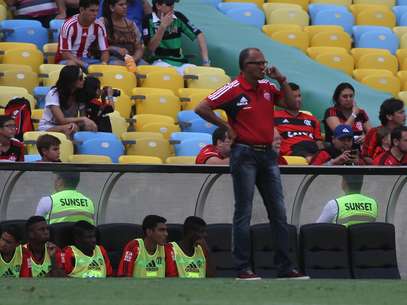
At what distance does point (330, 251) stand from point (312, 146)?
207 cm

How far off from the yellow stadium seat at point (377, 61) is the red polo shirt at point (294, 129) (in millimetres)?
3674

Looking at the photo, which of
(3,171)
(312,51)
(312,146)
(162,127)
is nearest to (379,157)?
(312,146)

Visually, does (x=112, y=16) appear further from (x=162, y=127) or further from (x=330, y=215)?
(x=330, y=215)

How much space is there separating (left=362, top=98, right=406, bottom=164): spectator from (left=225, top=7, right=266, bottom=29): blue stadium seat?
4.92 metres

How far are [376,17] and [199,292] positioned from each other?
36.3 feet

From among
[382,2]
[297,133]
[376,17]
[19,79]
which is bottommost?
[297,133]

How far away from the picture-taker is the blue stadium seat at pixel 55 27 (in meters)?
16.6

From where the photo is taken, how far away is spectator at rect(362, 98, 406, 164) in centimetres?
1422

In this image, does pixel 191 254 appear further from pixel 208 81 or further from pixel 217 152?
pixel 208 81

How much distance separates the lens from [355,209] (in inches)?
508

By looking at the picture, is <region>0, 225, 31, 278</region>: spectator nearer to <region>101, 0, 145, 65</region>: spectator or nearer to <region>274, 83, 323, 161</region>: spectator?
<region>274, 83, 323, 161</region>: spectator

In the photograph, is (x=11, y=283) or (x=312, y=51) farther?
(x=312, y=51)

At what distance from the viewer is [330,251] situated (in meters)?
12.7

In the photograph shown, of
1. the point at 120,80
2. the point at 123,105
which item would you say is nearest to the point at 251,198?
the point at 123,105
